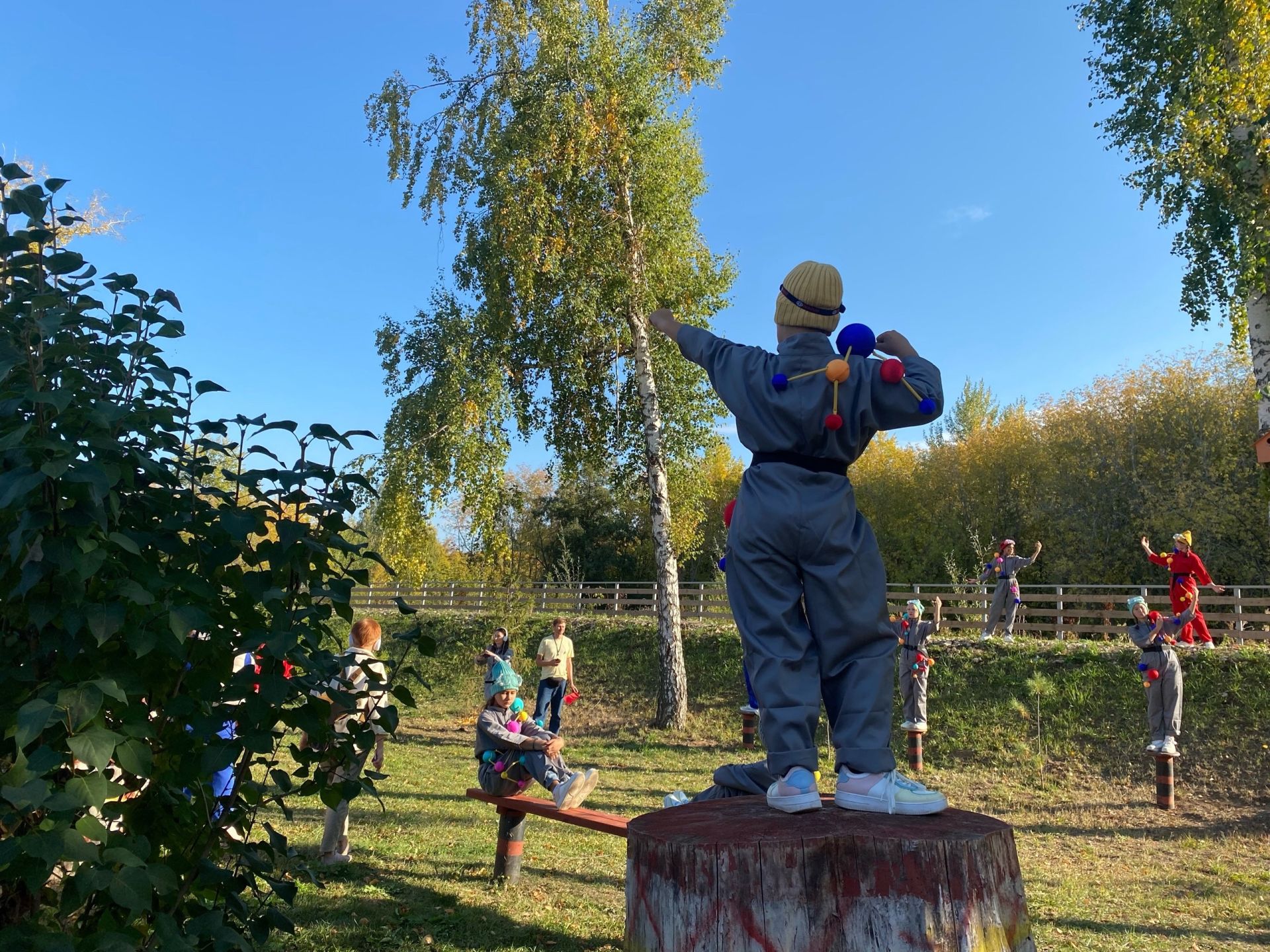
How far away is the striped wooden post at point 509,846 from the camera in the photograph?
6348 millimetres

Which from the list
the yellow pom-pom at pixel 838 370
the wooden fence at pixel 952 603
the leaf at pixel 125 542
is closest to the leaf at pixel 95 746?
the leaf at pixel 125 542

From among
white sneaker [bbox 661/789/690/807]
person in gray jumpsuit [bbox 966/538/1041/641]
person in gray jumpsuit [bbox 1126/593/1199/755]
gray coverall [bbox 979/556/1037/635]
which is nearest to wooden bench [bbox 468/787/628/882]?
white sneaker [bbox 661/789/690/807]

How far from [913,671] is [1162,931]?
598 centimetres

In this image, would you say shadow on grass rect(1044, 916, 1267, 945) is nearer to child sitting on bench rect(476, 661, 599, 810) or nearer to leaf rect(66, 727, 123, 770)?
child sitting on bench rect(476, 661, 599, 810)

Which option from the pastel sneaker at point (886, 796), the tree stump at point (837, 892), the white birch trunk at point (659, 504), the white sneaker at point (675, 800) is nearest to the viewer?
the tree stump at point (837, 892)

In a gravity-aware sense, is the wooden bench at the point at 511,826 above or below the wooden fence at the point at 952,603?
below

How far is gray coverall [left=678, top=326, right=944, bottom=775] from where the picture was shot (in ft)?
8.84

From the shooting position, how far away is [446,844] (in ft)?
24.4

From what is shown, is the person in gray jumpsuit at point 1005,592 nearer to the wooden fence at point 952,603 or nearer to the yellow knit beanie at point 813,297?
the wooden fence at point 952,603

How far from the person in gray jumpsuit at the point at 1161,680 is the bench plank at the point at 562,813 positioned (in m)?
7.71

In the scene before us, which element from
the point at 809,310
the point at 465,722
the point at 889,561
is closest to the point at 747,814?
the point at 809,310

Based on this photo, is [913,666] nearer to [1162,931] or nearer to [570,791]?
[1162,931]

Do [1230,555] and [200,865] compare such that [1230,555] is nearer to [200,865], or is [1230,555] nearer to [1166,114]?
[1166,114]

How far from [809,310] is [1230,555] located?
26819mm
